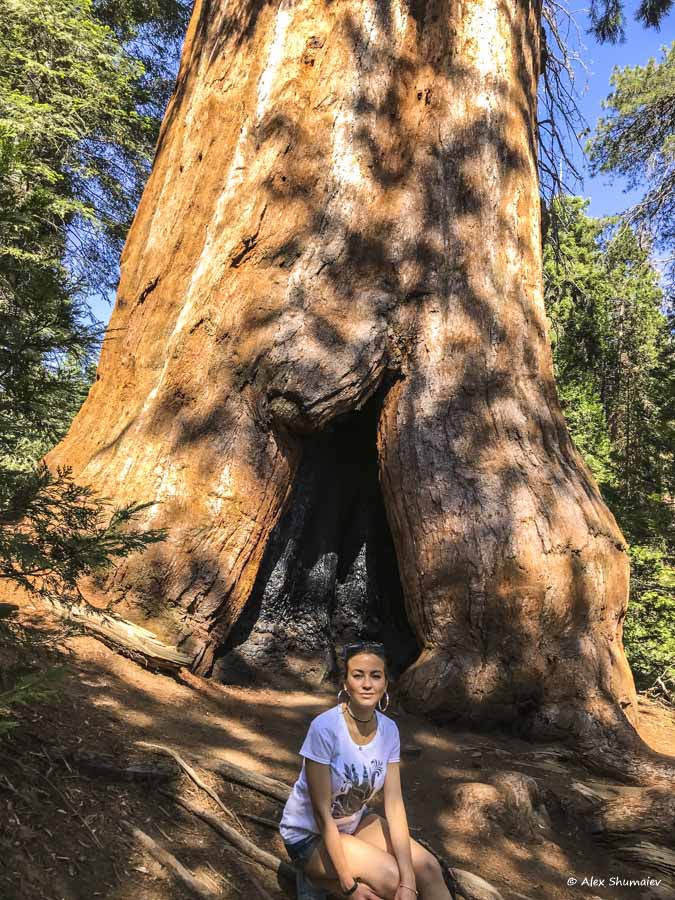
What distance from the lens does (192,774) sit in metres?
3.44

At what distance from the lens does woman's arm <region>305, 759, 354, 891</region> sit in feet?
8.26

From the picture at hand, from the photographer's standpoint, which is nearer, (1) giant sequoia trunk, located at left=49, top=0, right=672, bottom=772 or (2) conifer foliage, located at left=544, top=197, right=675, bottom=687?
(1) giant sequoia trunk, located at left=49, top=0, right=672, bottom=772

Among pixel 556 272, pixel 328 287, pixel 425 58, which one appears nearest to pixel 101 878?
pixel 328 287

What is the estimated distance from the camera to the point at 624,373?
1473 centimetres

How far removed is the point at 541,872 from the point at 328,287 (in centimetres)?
410

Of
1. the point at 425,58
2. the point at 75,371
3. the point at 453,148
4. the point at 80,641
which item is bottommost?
the point at 80,641

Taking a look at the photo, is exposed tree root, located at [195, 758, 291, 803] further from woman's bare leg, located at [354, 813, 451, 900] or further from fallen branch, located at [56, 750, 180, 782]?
woman's bare leg, located at [354, 813, 451, 900]

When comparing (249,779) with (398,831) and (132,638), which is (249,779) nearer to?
(398,831)

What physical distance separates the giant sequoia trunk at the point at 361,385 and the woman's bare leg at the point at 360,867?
261 centimetres

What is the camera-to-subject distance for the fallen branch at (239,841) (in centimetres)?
295

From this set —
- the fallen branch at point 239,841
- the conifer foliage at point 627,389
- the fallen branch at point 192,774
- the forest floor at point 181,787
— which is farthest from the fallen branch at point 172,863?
the conifer foliage at point 627,389

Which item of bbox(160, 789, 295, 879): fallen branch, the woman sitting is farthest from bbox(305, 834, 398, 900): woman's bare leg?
bbox(160, 789, 295, 879): fallen branch

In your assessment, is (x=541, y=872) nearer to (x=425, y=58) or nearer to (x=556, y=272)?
(x=425, y=58)

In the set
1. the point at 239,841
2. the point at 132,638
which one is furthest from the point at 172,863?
the point at 132,638
